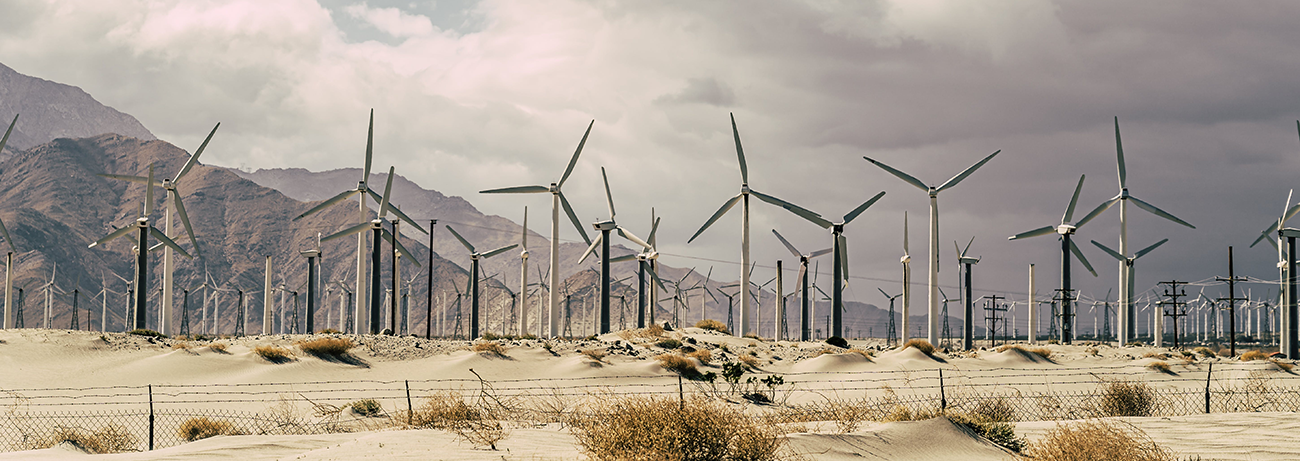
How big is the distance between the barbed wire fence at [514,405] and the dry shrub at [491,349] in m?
6.31

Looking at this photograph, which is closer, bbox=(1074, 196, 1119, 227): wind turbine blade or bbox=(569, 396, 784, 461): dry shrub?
bbox=(569, 396, 784, 461): dry shrub

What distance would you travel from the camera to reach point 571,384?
133ft

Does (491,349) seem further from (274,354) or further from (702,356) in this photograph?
(702,356)

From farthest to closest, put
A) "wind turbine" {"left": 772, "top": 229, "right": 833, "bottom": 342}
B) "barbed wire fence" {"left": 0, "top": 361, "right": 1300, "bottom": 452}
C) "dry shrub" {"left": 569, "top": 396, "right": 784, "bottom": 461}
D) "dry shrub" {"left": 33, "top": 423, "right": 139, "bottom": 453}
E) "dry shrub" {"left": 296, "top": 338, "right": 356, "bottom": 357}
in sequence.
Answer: "wind turbine" {"left": 772, "top": 229, "right": 833, "bottom": 342} < "dry shrub" {"left": 296, "top": 338, "right": 356, "bottom": 357} < "barbed wire fence" {"left": 0, "top": 361, "right": 1300, "bottom": 452} < "dry shrub" {"left": 33, "top": 423, "right": 139, "bottom": 453} < "dry shrub" {"left": 569, "top": 396, "right": 784, "bottom": 461}

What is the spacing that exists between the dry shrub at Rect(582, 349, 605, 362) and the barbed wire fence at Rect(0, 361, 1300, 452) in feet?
18.5

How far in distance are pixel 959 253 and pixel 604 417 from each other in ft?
326

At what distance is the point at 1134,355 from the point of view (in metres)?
62.2

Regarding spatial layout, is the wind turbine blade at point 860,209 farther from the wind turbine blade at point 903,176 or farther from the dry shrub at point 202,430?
the dry shrub at point 202,430

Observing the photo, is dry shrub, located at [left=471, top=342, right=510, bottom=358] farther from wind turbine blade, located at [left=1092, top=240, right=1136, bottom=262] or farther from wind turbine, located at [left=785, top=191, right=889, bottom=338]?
wind turbine blade, located at [left=1092, top=240, right=1136, bottom=262]

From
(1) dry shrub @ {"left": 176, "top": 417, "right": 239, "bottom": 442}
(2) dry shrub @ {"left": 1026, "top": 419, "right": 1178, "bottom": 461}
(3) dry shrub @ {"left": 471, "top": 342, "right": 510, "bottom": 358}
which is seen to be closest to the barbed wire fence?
(1) dry shrub @ {"left": 176, "top": 417, "right": 239, "bottom": 442}

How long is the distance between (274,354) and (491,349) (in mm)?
11184

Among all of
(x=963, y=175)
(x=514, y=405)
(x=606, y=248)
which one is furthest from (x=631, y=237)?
(x=514, y=405)

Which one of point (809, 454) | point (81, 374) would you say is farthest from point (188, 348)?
point (809, 454)

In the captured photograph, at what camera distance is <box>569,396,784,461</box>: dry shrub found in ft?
48.9
